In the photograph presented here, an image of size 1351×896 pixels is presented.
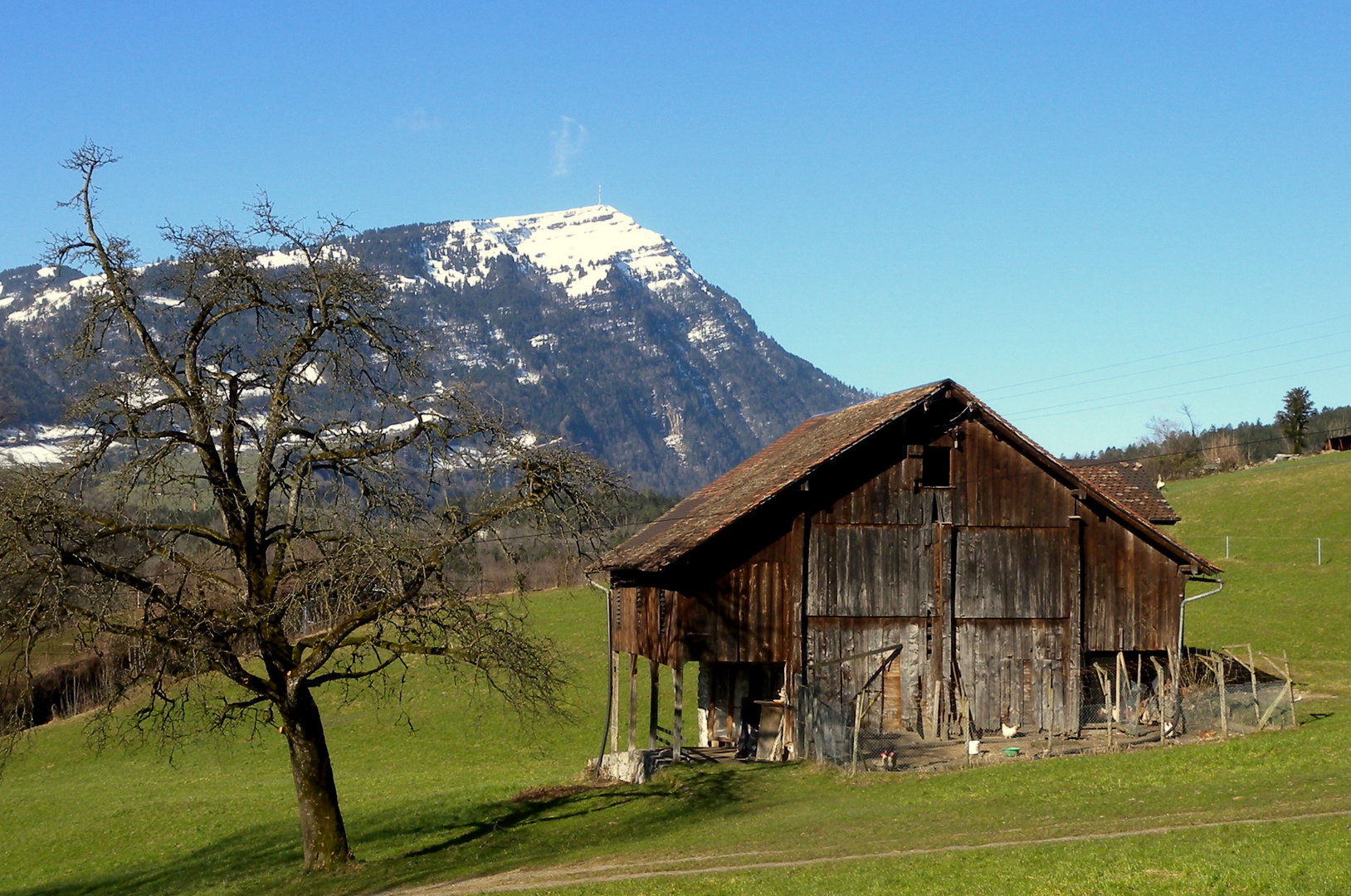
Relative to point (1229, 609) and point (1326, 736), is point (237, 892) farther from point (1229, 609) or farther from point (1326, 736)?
point (1229, 609)

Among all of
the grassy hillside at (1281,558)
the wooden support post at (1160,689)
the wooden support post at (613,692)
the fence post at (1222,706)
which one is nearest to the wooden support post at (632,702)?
the wooden support post at (613,692)

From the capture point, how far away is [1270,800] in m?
20.7

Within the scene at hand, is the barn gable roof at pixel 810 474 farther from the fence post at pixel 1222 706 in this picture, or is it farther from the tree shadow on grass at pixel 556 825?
the tree shadow on grass at pixel 556 825

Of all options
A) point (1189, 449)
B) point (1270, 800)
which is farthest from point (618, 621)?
point (1189, 449)

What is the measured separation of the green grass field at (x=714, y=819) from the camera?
16969mm

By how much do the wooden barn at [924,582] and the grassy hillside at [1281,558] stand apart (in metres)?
13.8

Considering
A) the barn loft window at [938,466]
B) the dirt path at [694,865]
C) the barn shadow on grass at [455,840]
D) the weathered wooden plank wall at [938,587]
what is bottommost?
the barn shadow on grass at [455,840]

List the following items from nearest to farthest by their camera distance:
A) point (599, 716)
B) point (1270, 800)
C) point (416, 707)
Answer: point (1270, 800) → point (599, 716) → point (416, 707)

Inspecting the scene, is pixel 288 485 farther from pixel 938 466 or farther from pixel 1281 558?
pixel 1281 558

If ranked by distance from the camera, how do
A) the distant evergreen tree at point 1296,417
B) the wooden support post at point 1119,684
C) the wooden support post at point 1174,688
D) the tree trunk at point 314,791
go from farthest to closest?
the distant evergreen tree at point 1296,417 < the wooden support post at point 1119,684 < the wooden support post at point 1174,688 < the tree trunk at point 314,791

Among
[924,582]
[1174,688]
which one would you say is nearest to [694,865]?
[924,582]

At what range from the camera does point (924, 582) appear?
1316 inches

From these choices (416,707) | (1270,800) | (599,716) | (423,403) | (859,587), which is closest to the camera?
→ (1270,800)

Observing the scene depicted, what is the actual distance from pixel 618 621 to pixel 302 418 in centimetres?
1596
